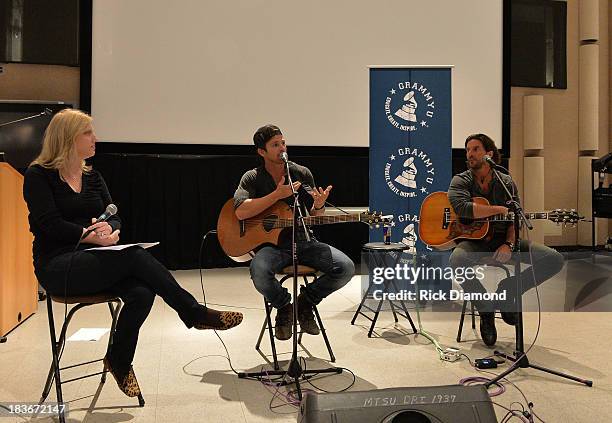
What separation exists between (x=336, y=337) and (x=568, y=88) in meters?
6.01

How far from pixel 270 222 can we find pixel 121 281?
0.90m

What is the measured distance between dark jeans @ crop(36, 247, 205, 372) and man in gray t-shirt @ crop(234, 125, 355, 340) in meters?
0.57

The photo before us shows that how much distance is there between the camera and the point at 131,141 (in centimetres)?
594

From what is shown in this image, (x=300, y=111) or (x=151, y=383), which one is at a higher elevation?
(x=300, y=111)

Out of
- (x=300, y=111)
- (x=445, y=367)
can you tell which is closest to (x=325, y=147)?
(x=300, y=111)

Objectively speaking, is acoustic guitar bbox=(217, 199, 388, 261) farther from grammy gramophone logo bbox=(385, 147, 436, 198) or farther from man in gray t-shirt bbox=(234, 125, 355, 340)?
grammy gramophone logo bbox=(385, 147, 436, 198)

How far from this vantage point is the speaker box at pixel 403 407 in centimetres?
150

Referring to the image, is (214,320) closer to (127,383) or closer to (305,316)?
(127,383)

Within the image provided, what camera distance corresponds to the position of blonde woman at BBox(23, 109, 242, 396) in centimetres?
254

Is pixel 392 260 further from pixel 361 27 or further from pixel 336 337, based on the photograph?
pixel 361 27

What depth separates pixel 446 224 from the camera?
4023mm

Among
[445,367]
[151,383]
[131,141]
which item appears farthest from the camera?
[131,141]

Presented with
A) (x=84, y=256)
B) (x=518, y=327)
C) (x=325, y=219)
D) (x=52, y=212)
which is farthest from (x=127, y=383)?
Result: (x=518, y=327)

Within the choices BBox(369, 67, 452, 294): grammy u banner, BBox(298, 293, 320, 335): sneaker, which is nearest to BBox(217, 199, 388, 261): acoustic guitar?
BBox(298, 293, 320, 335): sneaker
